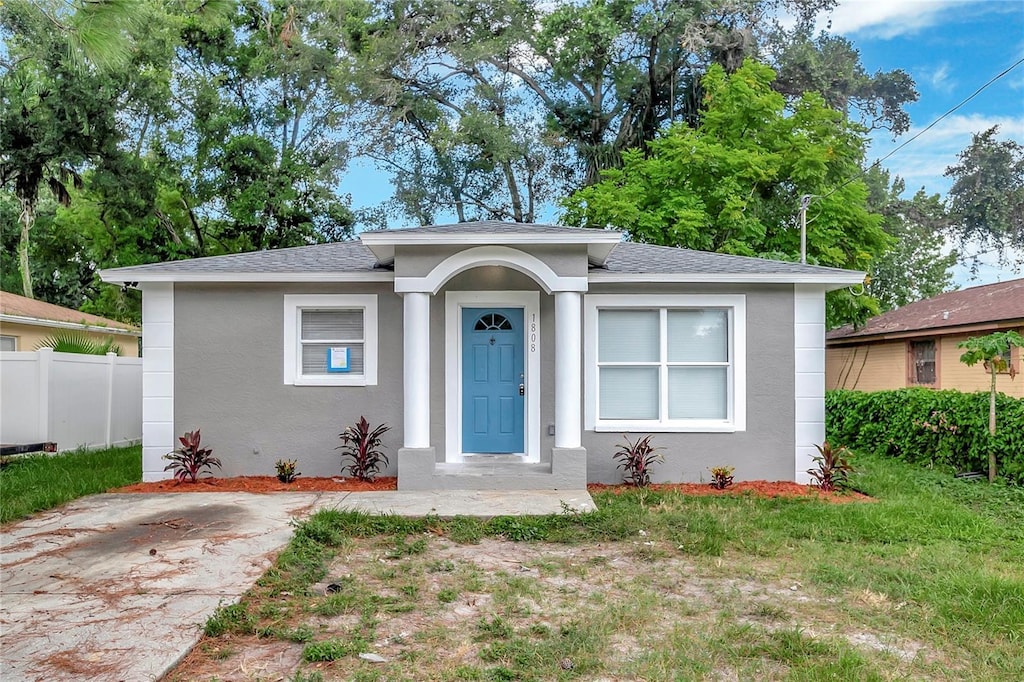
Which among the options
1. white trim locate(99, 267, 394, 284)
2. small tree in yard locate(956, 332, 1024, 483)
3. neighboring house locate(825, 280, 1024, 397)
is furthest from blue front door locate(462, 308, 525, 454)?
neighboring house locate(825, 280, 1024, 397)

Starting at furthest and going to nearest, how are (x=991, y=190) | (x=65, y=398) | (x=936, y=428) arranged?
(x=991, y=190) < (x=65, y=398) < (x=936, y=428)

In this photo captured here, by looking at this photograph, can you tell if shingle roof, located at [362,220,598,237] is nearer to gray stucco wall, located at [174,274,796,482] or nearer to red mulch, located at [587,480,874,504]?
gray stucco wall, located at [174,274,796,482]

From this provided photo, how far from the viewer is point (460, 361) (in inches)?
335

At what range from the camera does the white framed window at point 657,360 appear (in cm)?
837

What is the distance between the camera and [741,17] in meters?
19.9

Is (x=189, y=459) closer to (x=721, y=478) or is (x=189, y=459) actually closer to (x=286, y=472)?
(x=286, y=472)

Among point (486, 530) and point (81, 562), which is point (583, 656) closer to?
point (486, 530)

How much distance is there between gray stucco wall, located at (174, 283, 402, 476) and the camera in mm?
8336

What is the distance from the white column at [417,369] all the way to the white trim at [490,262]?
0.42 feet

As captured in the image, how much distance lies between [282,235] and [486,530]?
16.4 m

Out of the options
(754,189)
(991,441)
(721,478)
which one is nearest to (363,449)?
(721,478)

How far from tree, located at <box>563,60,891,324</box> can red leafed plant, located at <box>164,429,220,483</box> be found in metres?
11.4

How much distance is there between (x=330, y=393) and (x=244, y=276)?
180cm

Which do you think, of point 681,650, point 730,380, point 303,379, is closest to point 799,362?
point 730,380
